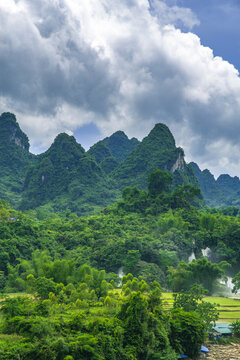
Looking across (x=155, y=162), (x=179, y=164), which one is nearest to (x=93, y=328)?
(x=155, y=162)

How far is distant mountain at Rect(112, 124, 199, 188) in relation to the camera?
173 feet

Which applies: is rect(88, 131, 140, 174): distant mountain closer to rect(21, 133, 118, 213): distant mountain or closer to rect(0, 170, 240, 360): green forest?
rect(21, 133, 118, 213): distant mountain

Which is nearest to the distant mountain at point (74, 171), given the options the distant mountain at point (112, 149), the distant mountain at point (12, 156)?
the distant mountain at point (12, 156)

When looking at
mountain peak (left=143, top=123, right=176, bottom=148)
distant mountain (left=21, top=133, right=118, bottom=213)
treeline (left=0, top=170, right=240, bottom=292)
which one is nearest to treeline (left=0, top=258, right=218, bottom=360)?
treeline (left=0, top=170, right=240, bottom=292)

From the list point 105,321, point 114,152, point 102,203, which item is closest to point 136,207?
point 102,203

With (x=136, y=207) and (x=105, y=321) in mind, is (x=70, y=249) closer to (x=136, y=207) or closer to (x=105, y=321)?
(x=136, y=207)

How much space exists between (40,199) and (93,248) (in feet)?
108

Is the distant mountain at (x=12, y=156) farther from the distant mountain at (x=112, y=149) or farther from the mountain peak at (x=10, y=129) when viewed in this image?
the distant mountain at (x=112, y=149)

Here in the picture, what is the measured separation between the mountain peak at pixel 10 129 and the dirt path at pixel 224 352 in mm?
61620

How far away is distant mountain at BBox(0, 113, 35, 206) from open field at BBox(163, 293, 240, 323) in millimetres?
44799

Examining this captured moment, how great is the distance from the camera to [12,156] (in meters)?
63.7

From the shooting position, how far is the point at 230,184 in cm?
9675

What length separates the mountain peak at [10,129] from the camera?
64.6 metres

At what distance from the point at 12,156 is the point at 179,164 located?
1329 inches
